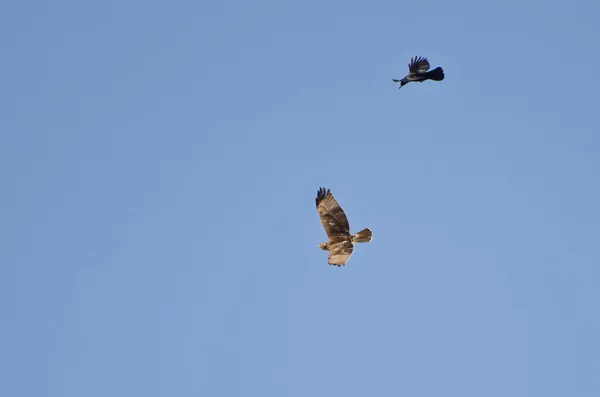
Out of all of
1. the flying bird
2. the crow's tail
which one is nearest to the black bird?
the crow's tail

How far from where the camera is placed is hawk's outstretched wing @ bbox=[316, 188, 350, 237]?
32.1 metres

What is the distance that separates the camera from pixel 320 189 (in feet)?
106

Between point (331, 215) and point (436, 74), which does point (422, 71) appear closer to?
point (436, 74)

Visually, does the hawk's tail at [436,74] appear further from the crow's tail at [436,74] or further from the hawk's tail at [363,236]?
the hawk's tail at [363,236]

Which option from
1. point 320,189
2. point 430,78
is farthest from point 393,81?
point 320,189

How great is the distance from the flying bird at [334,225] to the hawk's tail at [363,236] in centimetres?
6

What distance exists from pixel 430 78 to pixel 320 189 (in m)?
6.10

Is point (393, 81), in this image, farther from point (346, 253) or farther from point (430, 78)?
point (346, 253)

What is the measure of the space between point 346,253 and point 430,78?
7.32 m

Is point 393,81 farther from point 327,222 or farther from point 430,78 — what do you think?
point 327,222

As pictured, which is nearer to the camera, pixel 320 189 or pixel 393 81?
pixel 320 189

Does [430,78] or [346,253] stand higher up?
[430,78]

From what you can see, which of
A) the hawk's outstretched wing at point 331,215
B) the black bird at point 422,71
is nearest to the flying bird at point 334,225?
the hawk's outstretched wing at point 331,215

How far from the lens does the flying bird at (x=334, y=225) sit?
105ft
